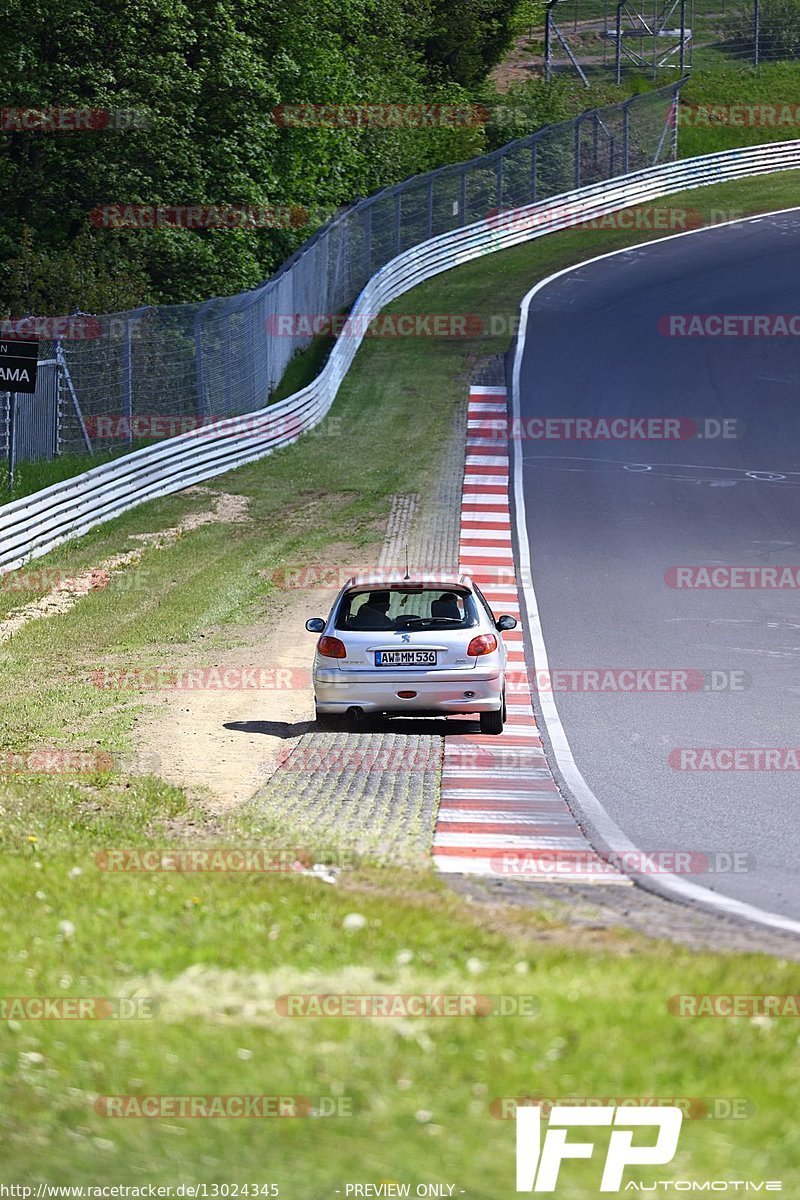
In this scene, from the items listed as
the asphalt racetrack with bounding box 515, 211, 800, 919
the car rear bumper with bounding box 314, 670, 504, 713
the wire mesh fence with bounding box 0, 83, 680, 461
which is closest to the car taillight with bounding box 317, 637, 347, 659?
the car rear bumper with bounding box 314, 670, 504, 713

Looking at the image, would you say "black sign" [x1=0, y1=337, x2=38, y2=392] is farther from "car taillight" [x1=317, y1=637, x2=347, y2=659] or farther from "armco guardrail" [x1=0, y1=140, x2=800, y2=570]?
"car taillight" [x1=317, y1=637, x2=347, y2=659]

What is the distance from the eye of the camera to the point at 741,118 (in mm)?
66812

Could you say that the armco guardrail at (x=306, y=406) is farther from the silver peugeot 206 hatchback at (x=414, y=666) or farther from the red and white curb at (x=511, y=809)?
the silver peugeot 206 hatchback at (x=414, y=666)

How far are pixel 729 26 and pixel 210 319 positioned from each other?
205 feet

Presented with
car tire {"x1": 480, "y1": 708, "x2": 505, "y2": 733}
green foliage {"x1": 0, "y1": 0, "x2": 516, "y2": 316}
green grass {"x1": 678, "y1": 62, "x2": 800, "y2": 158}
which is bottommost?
car tire {"x1": 480, "y1": 708, "x2": 505, "y2": 733}

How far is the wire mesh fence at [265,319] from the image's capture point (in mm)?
27141

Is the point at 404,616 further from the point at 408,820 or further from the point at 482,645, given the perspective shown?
the point at 408,820

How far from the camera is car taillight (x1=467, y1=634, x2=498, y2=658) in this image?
1416 cm

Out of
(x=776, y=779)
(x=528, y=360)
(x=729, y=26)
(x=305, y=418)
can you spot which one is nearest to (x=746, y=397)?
(x=528, y=360)

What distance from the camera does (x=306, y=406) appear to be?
34.0 metres

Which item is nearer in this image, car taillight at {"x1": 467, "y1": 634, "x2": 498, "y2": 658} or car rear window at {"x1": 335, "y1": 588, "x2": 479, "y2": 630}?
car taillight at {"x1": 467, "y1": 634, "x2": 498, "y2": 658}

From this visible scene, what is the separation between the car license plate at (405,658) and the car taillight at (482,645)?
0.36 metres

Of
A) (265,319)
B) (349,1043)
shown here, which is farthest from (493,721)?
(265,319)

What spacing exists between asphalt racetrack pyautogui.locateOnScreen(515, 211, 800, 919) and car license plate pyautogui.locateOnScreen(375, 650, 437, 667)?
1.53m
